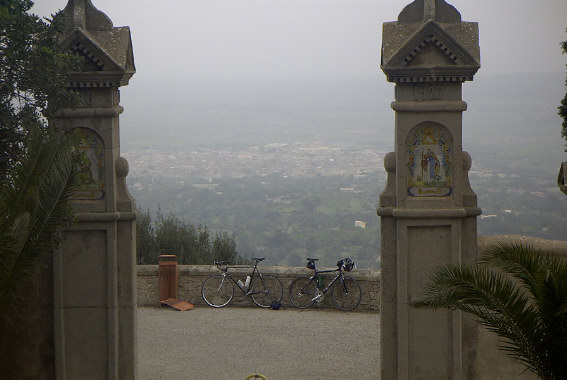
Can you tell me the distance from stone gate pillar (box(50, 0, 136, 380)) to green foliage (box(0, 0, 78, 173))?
476 millimetres

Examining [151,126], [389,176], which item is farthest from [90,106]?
[151,126]

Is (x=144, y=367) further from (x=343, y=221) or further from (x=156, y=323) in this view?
(x=343, y=221)

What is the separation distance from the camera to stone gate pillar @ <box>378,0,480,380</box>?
910cm

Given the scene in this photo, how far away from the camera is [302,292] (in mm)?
15422

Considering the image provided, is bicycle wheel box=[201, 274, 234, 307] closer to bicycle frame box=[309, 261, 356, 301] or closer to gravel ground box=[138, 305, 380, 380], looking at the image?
gravel ground box=[138, 305, 380, 380]

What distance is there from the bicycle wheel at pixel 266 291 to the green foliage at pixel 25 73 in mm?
7596

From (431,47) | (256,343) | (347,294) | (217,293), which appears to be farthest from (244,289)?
(431,47)

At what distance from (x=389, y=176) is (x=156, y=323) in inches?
268

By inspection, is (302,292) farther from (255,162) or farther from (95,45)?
(255,162)

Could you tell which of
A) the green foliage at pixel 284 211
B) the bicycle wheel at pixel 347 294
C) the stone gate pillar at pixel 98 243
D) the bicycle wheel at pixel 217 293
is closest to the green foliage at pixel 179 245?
the bicycle wheel at pixel 217 293

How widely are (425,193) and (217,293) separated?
23.9ft

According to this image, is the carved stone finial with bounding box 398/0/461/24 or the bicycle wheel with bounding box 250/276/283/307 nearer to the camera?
the carved stone finial with bounding box 398/0/461/24

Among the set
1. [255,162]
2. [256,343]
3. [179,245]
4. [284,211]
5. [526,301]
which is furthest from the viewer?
[255,162]

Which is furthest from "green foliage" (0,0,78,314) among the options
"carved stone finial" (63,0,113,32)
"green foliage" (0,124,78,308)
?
"carved stone finial" (63,0,113,32)
